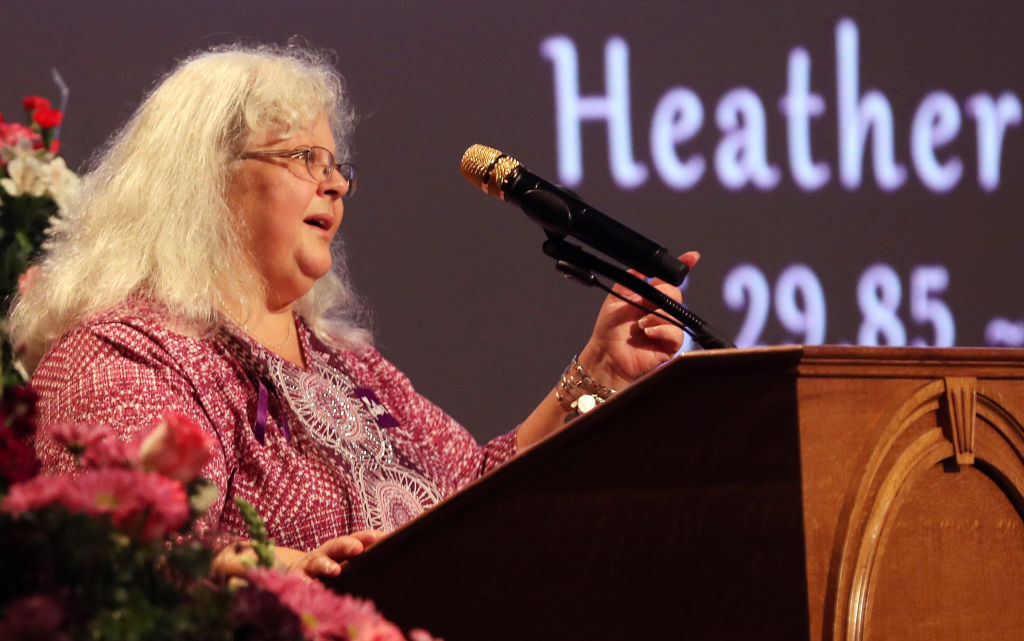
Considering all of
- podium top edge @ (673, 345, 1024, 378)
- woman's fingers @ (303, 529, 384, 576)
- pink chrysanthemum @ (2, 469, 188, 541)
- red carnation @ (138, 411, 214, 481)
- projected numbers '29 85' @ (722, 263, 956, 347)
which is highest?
projected numbers '29 85' @ (722, 263, 956, 347)

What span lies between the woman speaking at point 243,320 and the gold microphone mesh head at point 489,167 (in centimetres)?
38

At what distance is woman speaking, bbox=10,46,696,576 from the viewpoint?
161 centimetres

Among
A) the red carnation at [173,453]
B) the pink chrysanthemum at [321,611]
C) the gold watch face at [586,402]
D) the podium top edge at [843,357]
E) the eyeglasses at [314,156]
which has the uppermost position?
the eyeglasses at [314,156]

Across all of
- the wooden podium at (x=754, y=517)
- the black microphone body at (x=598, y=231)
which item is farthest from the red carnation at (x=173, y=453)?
the black microphone body at (x=598, y=231)

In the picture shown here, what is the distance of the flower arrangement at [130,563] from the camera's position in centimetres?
57

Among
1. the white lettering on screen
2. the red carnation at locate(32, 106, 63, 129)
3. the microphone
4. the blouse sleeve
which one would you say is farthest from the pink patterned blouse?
the white lettering on screen

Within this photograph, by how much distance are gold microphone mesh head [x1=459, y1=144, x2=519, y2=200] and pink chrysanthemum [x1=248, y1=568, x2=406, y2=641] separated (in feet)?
2.58

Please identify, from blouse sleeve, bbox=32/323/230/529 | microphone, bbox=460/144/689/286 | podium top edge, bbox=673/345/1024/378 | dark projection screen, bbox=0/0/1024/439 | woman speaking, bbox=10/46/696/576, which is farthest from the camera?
dark projection screen, bbox=0/0/1024/439

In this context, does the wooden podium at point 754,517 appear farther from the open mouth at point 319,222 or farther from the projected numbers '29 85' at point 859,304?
the projected numbers '29 85' at point 859,304

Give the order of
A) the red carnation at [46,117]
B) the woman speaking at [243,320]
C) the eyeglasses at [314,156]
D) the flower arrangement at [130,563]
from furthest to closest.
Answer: the red carnation at [46,117] → the eyeglasses at [314,156] → the woman speaking at [243,320] → the flower arrangement at [130,563]

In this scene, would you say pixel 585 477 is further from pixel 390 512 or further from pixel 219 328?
pixel 219 328

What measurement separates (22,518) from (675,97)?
2534mm

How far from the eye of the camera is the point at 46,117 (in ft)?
7.17

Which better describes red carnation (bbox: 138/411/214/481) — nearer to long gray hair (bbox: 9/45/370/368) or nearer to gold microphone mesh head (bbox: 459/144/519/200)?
gold microphone mesh head (bbox: 459/144/519/200)
